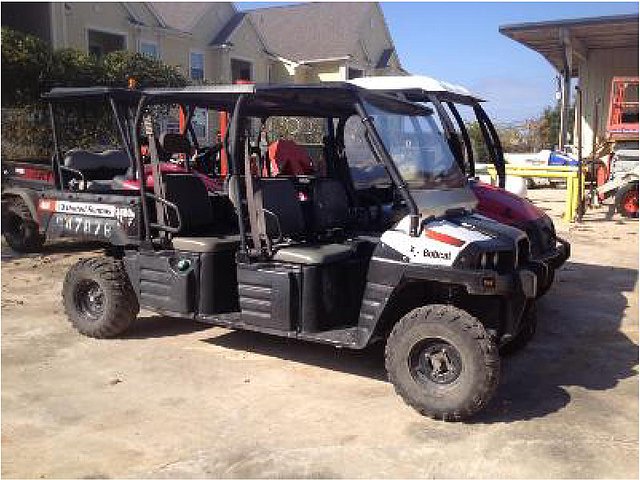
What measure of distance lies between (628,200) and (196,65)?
16.6 meters

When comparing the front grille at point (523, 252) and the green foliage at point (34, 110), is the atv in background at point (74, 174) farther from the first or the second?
the green foliage at point (34, 110)

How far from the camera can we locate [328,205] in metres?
5.71

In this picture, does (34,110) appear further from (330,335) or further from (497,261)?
(497,261)

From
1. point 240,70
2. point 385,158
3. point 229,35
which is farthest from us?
point 240,70

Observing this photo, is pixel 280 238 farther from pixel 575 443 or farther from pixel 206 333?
pixel 575 443

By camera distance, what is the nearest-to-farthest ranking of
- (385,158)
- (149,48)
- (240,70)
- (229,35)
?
(385,158) < (149,48) < (229,35) < (240,70)

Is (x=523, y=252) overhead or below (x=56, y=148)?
below

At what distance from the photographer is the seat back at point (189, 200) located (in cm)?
551

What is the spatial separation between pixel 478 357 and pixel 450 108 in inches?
163

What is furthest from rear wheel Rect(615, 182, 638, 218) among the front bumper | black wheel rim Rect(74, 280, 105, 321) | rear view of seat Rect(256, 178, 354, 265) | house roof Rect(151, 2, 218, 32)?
house roof Rect(151, 2, 218, 32)

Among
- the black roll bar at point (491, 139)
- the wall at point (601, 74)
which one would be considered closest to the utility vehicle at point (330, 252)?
the black roll bar at point (491, 139)

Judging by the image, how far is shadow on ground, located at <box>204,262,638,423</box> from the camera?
4574 millimetres

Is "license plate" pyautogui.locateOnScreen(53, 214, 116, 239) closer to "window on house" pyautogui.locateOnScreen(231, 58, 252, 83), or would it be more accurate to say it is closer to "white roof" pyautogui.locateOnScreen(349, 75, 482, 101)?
"white roof" pyautogui.locateOnScreen(349, 75, 482, 101)

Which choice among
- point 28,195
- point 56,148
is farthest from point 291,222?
point 28,195
